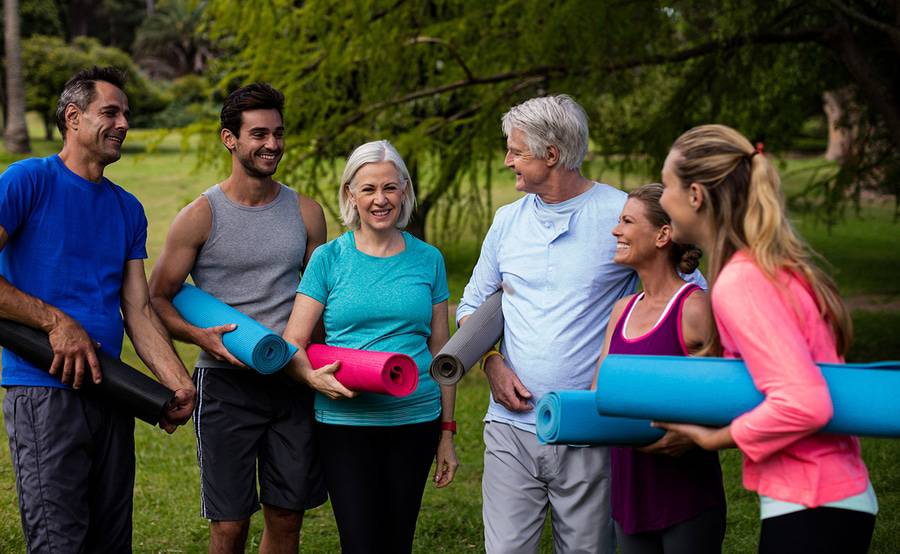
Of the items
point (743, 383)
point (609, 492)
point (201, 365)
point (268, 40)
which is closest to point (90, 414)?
point (201, 365)

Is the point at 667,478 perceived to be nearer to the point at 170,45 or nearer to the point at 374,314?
the point at 374,314

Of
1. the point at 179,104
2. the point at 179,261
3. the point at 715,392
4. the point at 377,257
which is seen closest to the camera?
the point at 715,392

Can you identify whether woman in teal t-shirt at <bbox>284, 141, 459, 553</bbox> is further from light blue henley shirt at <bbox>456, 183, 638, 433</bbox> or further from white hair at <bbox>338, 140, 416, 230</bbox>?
light blue henley shirt at <bbox>456, 183, 638, 433</bbox>

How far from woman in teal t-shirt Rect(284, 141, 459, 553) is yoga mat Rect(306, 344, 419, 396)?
0.12m

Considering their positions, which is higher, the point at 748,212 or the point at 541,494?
the point at 748,212

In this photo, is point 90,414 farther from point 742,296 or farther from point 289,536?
point 742,296

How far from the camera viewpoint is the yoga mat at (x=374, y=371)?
3555 millimetres

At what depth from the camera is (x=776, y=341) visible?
247 cm

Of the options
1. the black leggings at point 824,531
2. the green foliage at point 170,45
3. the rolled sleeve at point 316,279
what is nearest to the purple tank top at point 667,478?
the black leggings at point 824,531

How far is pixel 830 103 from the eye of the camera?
86.2 ft

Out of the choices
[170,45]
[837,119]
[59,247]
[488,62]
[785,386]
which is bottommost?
[785,386]

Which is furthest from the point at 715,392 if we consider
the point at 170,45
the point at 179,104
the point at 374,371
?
the point at 170,45

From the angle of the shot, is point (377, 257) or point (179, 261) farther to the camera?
point (179, 261)

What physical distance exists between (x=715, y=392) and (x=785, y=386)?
0.20 m
